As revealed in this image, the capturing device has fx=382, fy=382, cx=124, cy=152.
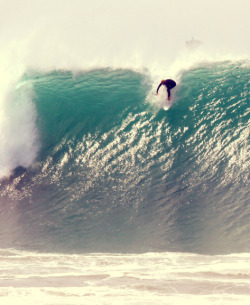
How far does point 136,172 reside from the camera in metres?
13.6

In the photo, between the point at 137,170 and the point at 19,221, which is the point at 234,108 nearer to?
the point at 137,170

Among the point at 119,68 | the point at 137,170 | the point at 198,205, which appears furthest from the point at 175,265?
the point at 119,68

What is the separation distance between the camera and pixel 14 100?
16.4 m

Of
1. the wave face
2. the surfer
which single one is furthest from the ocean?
the surfer

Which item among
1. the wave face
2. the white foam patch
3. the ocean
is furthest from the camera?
the white foam patch

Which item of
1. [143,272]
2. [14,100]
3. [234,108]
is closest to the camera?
[143,272]

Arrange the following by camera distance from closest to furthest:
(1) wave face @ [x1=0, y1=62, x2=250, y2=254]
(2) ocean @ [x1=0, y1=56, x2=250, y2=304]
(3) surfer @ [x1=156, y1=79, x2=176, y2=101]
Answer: (2) ocean @ [x1=0, y1=56, x2=250, y2=304]
(1) wave face @ [x1=0, y1=62, x2=250, y2=254]
(3) surfer @ [x1=156, y1=79, x2=176, y2=101]

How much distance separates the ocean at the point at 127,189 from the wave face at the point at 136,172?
0.14 ft

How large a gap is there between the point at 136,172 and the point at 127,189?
744mm

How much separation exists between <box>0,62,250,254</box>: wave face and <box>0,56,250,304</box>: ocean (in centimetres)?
4

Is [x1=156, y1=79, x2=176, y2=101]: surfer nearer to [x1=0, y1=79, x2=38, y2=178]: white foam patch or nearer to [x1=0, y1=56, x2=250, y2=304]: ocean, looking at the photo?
[x1=0, y1=56, x2=250, y2=304]: ocean

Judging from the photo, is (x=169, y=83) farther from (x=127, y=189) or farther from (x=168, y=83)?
(x=127, y=189)

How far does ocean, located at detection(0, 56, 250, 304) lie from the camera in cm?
962

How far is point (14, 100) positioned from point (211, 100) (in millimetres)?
8325
